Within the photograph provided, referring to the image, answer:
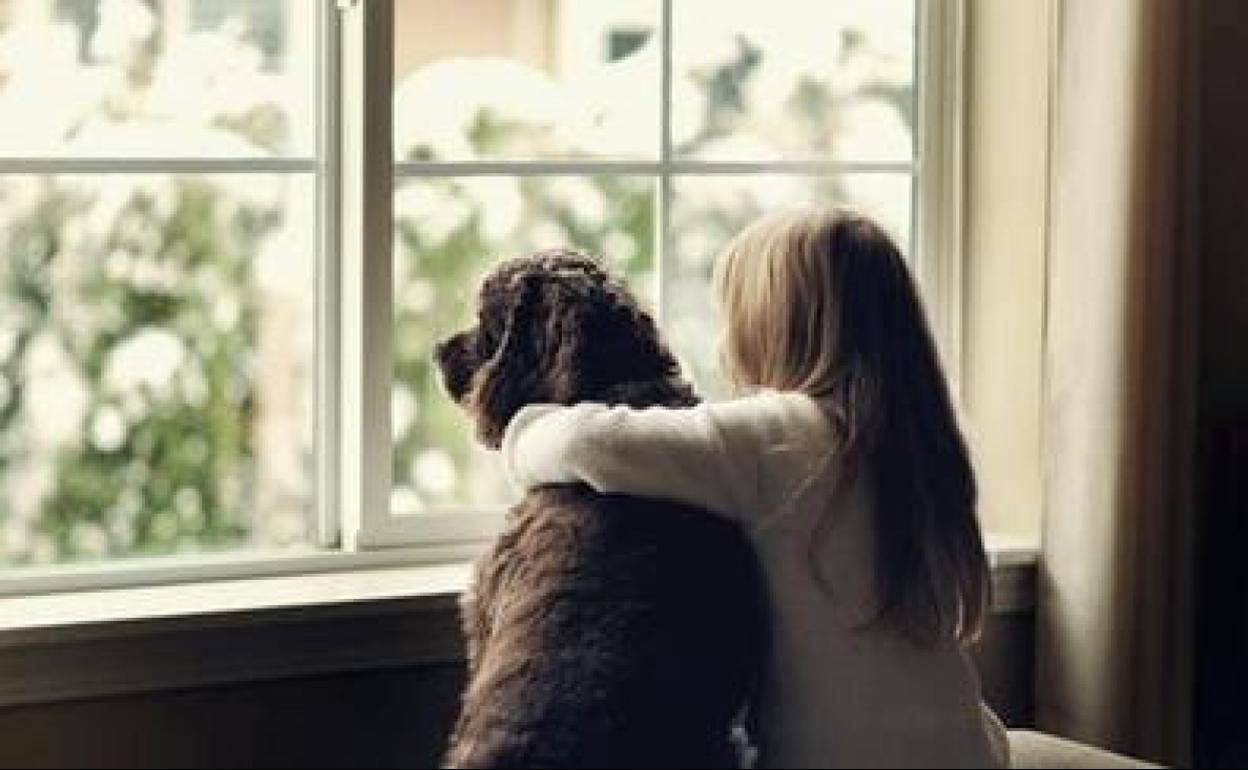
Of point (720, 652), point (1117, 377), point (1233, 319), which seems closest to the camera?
point (720, 652)

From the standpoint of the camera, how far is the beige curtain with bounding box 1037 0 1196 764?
3.04 metres

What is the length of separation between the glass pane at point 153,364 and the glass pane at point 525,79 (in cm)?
18

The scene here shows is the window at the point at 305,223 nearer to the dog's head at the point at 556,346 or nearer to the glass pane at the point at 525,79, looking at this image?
the glass pane at the point at 525,79

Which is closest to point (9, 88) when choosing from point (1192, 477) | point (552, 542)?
point (552, 542)

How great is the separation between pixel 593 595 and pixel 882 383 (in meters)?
0.35

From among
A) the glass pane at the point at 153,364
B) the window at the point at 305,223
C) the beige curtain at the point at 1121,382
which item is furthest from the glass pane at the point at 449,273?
the beige curtain at the point at 1121,382

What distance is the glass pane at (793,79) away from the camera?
3150 millimetres

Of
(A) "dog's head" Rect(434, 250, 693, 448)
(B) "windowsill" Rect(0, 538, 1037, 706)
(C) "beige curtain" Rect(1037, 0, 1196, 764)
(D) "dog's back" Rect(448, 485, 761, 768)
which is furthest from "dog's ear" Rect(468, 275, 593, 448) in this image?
(C) "beige curtain" Rect(1037, 0, 1196, 764)

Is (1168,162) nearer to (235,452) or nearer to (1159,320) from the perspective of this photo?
(1159,320)

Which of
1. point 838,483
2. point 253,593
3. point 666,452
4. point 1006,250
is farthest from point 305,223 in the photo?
point 1006,250

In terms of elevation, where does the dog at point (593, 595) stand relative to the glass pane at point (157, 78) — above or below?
below

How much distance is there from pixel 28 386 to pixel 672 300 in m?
0.81

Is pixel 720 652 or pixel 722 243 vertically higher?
pixel 722 243

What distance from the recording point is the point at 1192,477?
3.12 m
